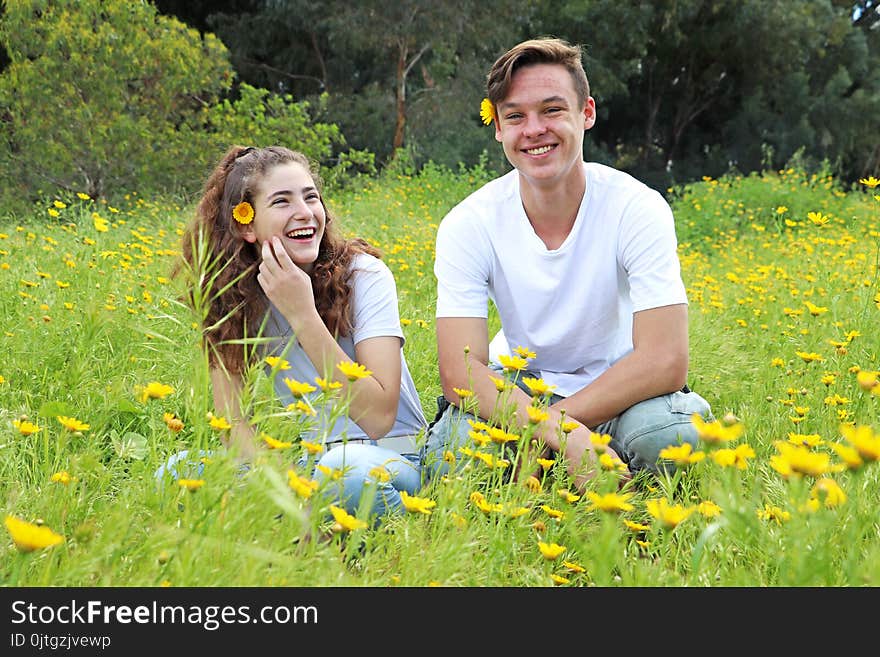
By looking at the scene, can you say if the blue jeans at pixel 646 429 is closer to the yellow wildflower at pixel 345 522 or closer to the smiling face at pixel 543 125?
the smiling face at pixel 543 125

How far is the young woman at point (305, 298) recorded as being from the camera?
6.25ft

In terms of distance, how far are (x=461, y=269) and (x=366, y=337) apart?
37 centimetres

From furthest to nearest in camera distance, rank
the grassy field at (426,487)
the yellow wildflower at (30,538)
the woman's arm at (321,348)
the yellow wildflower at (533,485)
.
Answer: the woman's arm at (321,348) → the yellow wildflower at (533,485) → the grassy field at (426,487) → the yellow wildflower at (30,538)

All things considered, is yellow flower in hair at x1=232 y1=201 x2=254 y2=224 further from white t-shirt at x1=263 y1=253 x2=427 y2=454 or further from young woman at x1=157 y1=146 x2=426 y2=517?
white t-shirt at x1=263 y1=253 x2=427 y2=454

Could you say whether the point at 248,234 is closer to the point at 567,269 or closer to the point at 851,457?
the point at 567,269

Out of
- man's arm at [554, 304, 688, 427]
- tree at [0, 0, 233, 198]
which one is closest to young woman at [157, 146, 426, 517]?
man's arm at [554, 304, 688, 427]

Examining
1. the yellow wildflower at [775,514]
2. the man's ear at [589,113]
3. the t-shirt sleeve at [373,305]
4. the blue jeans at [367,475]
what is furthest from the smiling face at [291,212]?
the yellow wildflower at [775,514]

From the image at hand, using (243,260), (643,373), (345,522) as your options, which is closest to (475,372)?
(643,373)

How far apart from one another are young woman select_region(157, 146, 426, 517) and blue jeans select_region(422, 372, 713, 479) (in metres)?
0.07

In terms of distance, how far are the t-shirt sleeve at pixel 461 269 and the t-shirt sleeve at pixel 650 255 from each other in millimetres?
359

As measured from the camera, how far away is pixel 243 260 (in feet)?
6.99

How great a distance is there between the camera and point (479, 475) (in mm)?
1729
